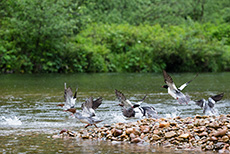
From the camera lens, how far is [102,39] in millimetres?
43594

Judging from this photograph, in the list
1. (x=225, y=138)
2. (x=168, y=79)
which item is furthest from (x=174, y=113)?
(x=225, y=138)

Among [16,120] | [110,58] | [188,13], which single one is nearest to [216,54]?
[110,58]

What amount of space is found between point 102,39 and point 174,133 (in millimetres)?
34969

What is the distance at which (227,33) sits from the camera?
53219 millimetres

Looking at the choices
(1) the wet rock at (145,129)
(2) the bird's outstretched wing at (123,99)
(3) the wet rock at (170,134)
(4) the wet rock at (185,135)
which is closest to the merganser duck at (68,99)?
(2) the bird's outstretched wing at (123,99)

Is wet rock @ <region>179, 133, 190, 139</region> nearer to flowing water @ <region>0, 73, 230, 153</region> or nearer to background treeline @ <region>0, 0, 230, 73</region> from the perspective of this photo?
flowing water @ <region>0, 73, 230, 153</region>

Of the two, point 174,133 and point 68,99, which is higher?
point 68,99

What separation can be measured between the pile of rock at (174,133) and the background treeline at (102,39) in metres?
26.2

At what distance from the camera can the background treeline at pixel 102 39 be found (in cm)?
3566

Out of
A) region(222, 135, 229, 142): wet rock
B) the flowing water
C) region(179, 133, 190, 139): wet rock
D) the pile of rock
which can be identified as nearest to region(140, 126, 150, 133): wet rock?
the pile of rock

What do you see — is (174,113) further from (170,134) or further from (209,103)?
(170,134)

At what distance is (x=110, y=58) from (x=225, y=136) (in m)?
32.8

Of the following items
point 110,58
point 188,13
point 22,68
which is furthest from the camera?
point 188,13

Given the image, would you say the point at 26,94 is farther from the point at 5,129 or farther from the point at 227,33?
the point at 227,33
